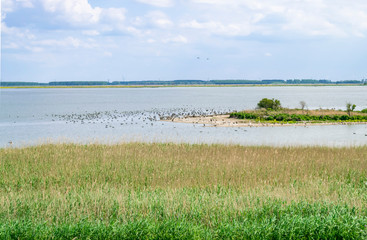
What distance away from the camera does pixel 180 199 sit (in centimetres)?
1148

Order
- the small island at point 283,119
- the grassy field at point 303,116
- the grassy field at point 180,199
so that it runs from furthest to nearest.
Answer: the grassy field at point 303,116, the small island at point 283,119, the grassy field at point 180,199

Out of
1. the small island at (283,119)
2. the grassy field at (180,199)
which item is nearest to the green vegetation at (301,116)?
the small island at (283,119)

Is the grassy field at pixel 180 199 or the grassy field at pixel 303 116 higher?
the grassy field at pixel 180 199

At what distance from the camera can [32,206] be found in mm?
11219

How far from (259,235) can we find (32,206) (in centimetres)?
636

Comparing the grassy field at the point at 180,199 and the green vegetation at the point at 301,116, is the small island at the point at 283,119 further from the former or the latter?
the grassy field at the point at 180,199

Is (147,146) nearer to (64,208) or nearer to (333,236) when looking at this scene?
(64,208)

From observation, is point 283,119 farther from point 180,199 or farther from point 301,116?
point 180,199

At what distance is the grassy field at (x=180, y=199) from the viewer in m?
9.10

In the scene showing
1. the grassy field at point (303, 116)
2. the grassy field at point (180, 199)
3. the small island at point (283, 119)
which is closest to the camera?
the grassy field at point (180, 199)

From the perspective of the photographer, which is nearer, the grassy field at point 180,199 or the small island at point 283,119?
the grassy field at point 180,199

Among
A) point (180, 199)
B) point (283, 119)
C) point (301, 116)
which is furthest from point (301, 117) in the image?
point (180, 199)

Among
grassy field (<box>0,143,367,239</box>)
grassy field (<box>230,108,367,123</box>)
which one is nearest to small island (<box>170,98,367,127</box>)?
grassy field (<box>230,108,367,123</box>)

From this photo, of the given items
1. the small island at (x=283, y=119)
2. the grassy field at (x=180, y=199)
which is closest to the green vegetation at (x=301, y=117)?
the small island at (x=283, y=119)
